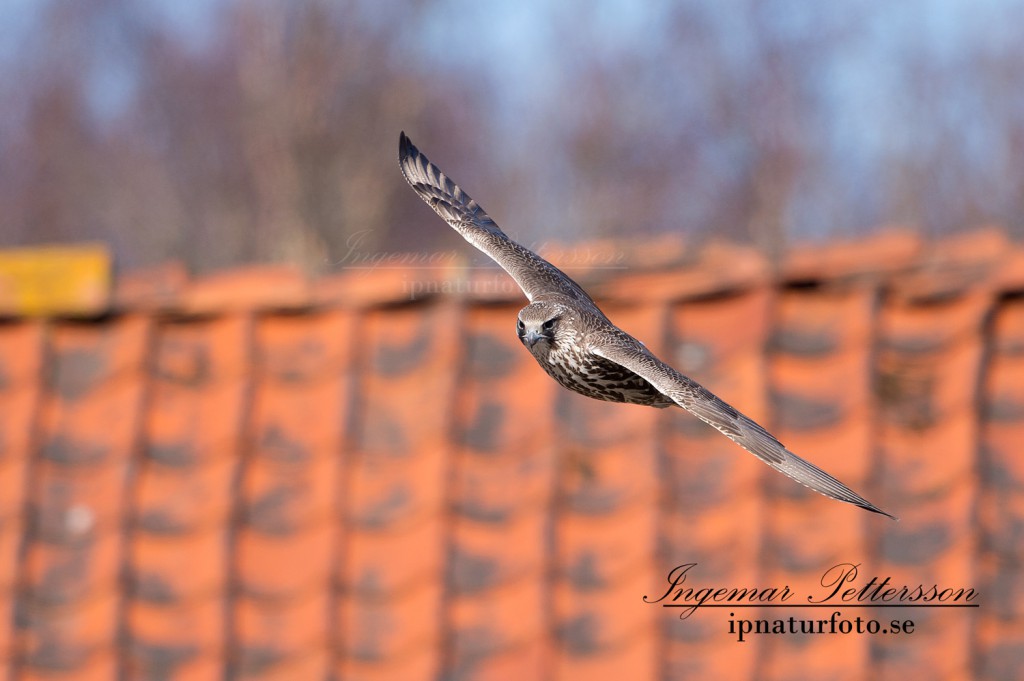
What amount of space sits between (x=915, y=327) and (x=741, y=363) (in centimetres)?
59

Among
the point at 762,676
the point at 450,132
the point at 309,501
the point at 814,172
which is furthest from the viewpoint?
the point at 450,132

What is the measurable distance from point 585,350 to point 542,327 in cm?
18

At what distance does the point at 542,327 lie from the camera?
3.40 m

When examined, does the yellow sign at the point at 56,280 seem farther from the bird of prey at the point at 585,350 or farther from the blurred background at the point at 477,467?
the bird of prey at the point at 585,350

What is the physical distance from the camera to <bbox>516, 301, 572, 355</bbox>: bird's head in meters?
3.37

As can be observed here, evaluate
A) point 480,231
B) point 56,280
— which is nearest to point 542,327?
point 480,231

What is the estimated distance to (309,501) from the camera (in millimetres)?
4781

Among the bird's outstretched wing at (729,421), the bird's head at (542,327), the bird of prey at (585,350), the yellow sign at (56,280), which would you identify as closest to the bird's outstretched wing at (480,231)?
the bird of prey at (585,350)

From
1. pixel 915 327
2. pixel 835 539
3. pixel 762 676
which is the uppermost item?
pixel 915 327

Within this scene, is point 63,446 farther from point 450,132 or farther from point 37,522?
point 450,132

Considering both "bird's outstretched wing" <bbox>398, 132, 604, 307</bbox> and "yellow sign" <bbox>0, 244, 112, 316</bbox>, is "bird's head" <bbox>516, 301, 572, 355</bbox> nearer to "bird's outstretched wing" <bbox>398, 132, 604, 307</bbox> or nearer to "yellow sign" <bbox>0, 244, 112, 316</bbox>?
"bird's outstretched wing" <bbox>398, 132, 604, 307</bbox>

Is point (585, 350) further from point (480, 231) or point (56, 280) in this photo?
point (56, 280)

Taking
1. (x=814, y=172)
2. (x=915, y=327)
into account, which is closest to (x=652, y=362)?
(x=915, y=327)

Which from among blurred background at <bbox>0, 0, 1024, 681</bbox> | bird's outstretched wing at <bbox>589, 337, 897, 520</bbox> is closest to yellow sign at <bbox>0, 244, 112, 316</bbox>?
blurred background at <bbox>0, 0, 1024, 681</bbox>
